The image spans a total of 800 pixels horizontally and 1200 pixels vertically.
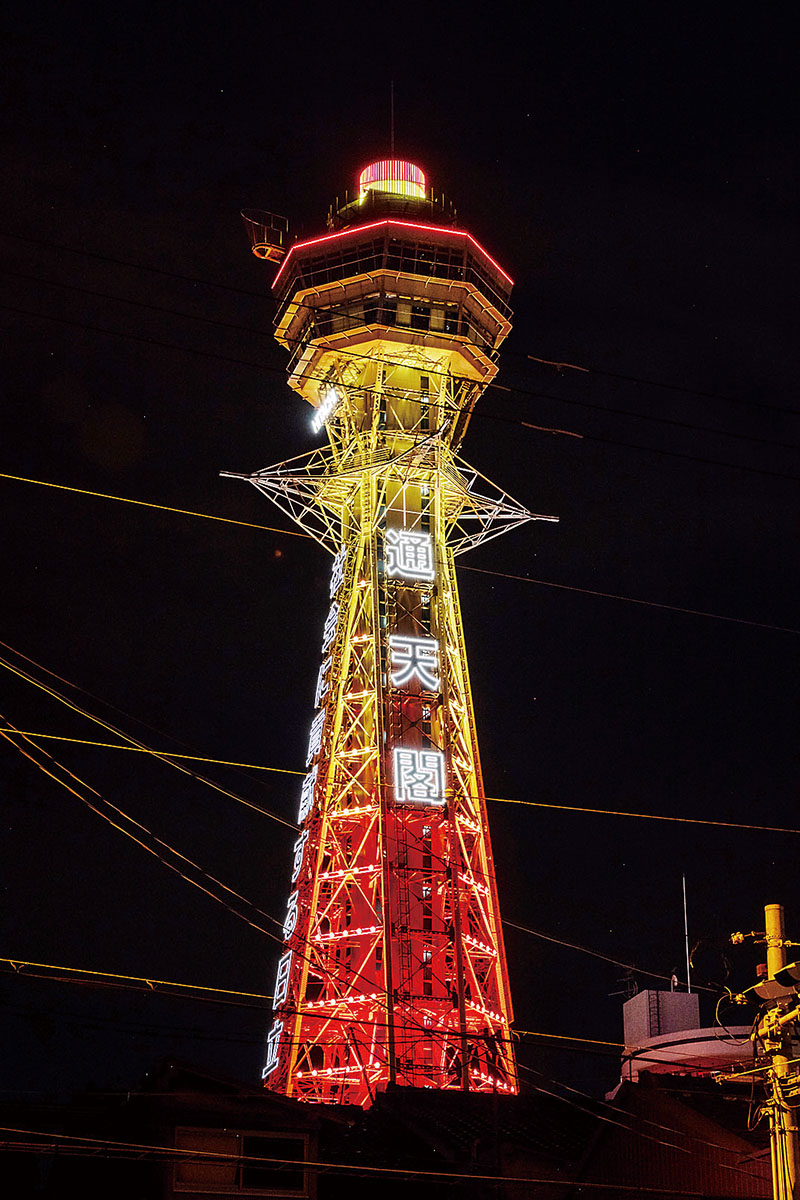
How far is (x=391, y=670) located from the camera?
50.4 m

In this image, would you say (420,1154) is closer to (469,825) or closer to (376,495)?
(469,825)

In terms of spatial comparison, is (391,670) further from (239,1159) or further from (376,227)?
(239,1159)

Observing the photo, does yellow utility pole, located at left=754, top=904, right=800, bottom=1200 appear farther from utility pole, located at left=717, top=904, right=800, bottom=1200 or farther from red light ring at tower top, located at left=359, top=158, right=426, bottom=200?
red light ring at tower top, located at left=359, top=158, right=426, bottom=200

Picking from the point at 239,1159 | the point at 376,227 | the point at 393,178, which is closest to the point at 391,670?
the point at 376,227

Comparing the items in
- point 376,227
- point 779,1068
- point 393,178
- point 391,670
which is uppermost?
point 393,178

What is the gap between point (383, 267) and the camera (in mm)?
54156

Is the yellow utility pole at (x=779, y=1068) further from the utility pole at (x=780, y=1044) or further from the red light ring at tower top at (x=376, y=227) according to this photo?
the red light ring at tower top at (x=376, y=227)

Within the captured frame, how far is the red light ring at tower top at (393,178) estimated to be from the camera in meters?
59.1

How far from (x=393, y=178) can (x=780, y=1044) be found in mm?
43290

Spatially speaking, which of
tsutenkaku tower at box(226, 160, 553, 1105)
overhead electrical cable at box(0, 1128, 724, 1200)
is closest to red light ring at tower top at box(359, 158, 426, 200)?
tsutenkaku tower at box(226, 160, 553, 1105)

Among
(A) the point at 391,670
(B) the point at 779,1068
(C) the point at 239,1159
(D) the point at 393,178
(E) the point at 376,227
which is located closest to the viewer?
(B) the point at 779,1068

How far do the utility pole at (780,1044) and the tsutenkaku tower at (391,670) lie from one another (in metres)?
19.6

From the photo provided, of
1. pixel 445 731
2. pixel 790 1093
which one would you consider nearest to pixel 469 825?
pixel 445 731

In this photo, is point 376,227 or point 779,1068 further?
point 376,227
